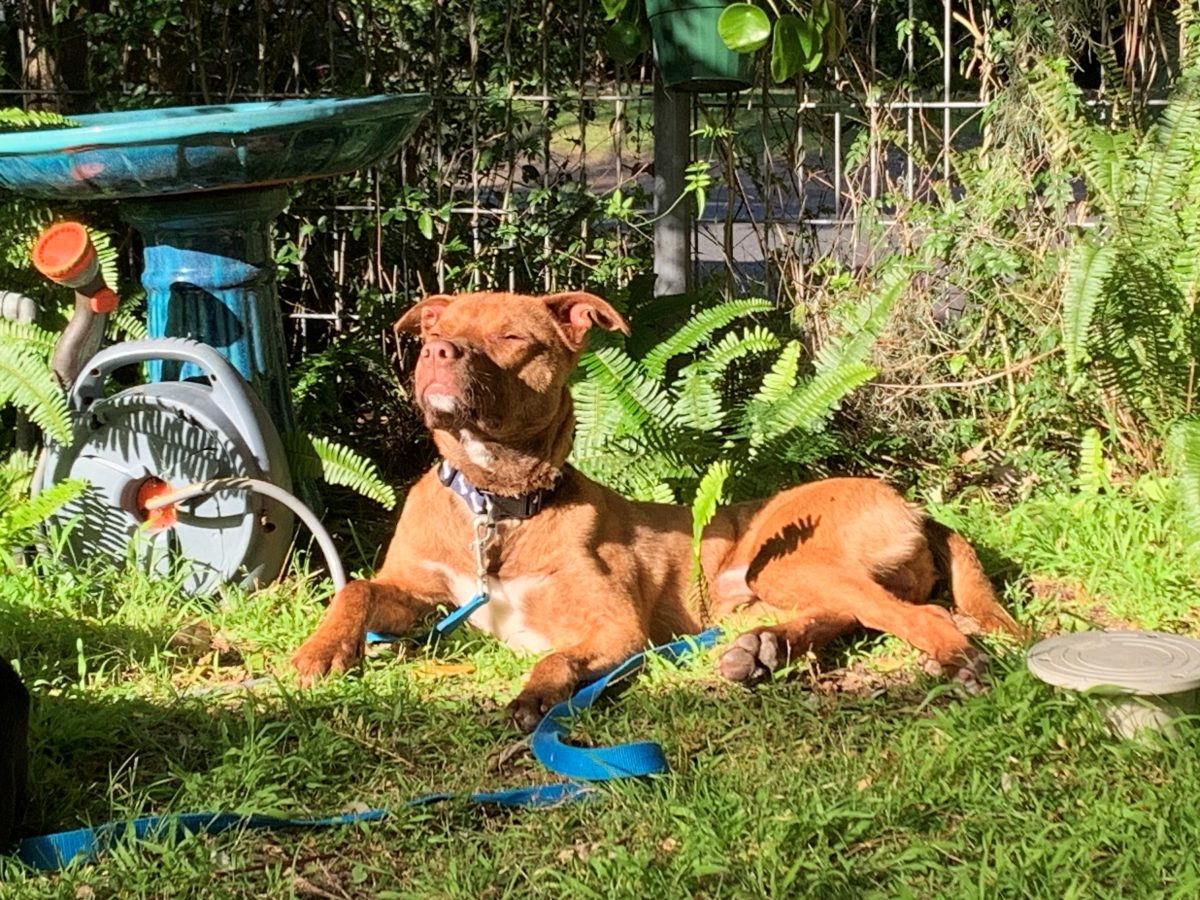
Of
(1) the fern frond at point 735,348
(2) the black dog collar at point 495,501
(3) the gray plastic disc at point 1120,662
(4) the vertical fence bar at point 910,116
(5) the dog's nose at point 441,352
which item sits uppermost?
(4) the vertical fence bar at point 910,116

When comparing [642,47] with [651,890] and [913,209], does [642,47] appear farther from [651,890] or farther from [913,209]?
[651,890]

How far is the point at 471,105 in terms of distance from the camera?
6891mm

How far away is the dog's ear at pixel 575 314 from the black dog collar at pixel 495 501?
20.1 inches

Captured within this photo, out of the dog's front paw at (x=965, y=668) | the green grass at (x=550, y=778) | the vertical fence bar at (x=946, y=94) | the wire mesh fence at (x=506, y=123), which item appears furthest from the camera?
the wire mesh fence at (x=506, y=123)

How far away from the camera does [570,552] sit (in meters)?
4.55

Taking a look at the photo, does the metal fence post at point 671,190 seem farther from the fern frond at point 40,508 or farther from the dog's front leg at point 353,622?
the fern frond at point 40,508

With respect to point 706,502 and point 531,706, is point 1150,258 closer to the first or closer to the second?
point 706,502

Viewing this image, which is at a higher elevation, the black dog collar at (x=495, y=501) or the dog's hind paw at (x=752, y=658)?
the black dog collar at (x=495, y=501)

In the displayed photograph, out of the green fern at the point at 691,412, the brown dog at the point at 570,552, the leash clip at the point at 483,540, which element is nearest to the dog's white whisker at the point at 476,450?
the brown dog at the point at 570,552

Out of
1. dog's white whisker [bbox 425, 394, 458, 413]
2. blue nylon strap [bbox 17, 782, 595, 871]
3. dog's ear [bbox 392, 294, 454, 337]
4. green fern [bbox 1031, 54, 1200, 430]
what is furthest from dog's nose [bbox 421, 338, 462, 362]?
green fern [bbox 1031, 54, 1200, 430]

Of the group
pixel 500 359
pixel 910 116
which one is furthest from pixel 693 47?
pixel 500 359

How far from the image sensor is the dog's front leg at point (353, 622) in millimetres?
4199

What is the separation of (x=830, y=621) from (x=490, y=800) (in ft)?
5.02

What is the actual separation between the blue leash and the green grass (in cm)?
4
